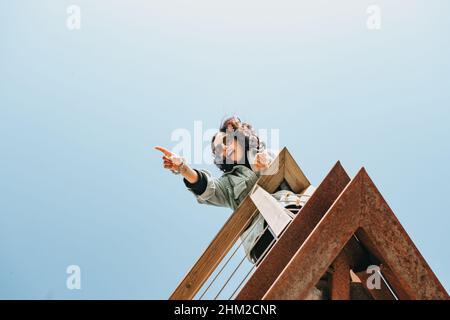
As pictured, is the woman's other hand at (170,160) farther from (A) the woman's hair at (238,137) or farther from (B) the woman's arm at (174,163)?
(A) the woman's hair at (238,137)

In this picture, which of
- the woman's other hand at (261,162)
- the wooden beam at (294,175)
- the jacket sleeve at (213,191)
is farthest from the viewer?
the jacket sleeve at (213,191)

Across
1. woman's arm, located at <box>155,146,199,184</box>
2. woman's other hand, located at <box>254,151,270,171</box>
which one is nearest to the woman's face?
woman's other hand, located at <box>254,151,270,171</box>

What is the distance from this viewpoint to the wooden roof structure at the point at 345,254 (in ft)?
3.60

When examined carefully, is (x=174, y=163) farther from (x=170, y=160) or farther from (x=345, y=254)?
(x=345, y=254)

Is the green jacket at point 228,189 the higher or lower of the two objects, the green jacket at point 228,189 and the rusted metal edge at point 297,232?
the lower

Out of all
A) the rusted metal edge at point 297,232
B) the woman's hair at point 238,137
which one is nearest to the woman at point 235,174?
the woman's hair at point 238,137

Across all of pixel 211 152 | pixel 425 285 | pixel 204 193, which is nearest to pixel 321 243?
pixel 425 285

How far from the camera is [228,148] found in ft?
11.5

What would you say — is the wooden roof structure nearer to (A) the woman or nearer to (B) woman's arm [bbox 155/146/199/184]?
(A) the woman

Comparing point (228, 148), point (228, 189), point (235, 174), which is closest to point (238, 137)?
point (228, 148)

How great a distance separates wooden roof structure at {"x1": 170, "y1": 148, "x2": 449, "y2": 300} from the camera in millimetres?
1097
